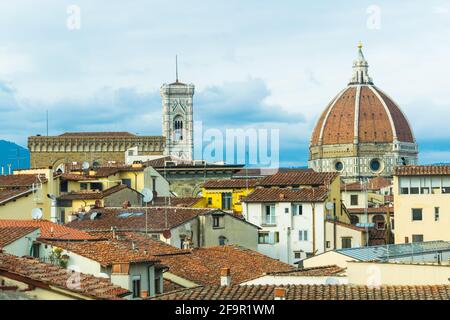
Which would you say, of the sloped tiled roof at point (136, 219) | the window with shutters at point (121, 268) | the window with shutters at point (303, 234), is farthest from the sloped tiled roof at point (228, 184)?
the window with shutters at point (121, 268)

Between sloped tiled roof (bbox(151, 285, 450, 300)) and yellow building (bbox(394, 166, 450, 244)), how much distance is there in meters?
34.0

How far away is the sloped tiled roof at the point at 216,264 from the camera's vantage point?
104ft

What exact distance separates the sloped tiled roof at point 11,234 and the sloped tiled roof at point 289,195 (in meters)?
27.7

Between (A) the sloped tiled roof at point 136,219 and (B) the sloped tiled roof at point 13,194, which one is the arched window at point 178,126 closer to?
(B) the sloped tiled roof at point 13,194

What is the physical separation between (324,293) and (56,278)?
3.75 metres

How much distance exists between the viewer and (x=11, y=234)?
25.9 metres

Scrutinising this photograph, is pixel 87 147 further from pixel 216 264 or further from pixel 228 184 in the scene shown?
pixel 216 264

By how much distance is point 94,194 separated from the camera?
2071 inches

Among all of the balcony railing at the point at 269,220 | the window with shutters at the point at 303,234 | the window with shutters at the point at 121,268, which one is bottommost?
the window with shutters at the point at 303,234

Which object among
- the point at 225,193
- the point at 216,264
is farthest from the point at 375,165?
the point at 216,264

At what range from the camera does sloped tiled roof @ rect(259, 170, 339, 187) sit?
5647cm
